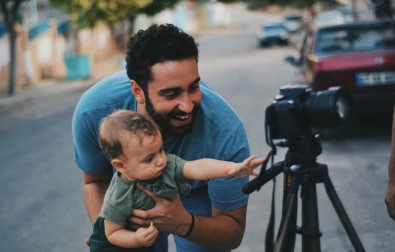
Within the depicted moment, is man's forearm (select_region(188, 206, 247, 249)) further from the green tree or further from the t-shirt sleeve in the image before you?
the green tree

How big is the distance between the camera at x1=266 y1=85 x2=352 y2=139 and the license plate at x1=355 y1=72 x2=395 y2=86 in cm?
545

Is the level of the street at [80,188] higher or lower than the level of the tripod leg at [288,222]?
lower

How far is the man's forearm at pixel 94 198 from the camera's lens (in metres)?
2.97

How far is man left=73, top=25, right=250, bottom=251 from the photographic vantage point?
243 cm

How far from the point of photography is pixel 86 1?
912 inches

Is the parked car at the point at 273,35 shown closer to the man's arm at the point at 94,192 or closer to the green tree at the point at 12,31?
the green tree at the point at 12,31

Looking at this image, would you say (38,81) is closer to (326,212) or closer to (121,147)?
(326,212)

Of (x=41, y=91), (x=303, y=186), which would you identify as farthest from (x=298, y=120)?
(x=41, y=91)

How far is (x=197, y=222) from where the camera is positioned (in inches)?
99.3

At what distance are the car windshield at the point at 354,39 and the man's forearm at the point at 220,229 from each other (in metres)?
5.51

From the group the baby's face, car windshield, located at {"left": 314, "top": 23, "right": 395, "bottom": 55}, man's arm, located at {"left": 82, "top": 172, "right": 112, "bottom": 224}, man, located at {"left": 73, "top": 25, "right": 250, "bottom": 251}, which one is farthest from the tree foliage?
the baby's face

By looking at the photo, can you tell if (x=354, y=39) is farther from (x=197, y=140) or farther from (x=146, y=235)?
(x=146, y=235)

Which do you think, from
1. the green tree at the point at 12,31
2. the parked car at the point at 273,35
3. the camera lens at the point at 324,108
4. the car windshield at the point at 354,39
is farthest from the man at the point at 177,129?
the parked car at the point at 273,35

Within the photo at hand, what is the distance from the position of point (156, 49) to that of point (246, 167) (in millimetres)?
629
